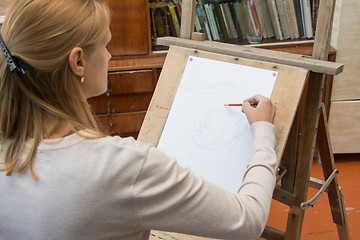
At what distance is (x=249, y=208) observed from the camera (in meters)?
0.74

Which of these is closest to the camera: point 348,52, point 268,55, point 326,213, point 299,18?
point 268,55

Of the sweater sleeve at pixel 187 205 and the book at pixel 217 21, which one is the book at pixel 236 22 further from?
A: the sweater sleeve at pixel 187 205

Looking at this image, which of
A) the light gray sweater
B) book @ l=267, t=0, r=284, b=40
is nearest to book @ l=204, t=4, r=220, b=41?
book @ l=267, t=0, r=284, b=40

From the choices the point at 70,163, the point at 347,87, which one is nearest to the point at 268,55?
the point at 70,163

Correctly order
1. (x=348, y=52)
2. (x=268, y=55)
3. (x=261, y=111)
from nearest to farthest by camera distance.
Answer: (x=261, y=111) → (x=268, y=55) → (x=348, y=52)

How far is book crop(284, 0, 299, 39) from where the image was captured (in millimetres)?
2154

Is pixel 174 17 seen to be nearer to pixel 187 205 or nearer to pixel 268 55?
pixel 268 55

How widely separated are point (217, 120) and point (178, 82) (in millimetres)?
205

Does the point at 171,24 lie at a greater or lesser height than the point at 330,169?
greater

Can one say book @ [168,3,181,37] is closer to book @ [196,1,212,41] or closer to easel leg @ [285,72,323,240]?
book @ [196,1,212,41]

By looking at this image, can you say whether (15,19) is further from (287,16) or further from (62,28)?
(287,16)

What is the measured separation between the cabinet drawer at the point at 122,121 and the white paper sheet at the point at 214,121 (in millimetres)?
1044

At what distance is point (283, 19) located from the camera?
7.23 feet

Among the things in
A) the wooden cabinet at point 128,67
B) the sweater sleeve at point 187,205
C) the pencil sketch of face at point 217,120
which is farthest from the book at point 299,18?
the sweater sleeve at point 187,205
